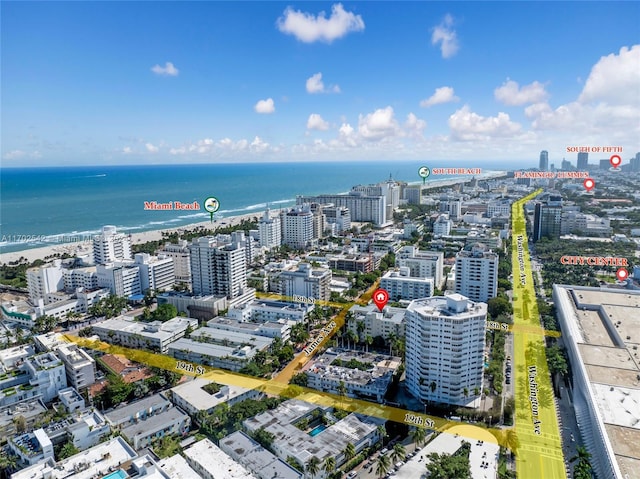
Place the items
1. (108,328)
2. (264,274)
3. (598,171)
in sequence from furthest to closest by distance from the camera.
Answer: (598,171)
(264,274)
(108,328)

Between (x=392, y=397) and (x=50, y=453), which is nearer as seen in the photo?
(x=50, y=453)

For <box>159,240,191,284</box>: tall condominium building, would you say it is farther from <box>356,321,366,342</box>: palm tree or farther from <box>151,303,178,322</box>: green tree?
<box>356,321,366,342</box>: palm tree

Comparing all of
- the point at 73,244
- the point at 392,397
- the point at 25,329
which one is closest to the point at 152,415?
the point at 392,397

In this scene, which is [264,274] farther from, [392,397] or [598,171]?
[598,171]

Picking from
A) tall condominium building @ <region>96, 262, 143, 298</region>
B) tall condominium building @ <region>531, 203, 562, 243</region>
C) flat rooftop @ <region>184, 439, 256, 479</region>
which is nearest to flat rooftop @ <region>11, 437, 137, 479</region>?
flat rooftop @ <region>184, 439, 256, 479</region>

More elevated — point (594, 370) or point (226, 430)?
point (594, 370)

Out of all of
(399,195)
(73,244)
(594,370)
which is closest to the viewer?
(594,370)
